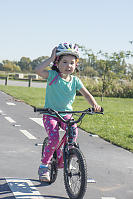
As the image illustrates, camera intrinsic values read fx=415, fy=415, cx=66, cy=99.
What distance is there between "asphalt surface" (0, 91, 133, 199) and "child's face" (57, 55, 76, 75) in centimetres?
141

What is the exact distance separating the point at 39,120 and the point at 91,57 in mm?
11768

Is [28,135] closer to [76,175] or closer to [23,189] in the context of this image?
[23,189]

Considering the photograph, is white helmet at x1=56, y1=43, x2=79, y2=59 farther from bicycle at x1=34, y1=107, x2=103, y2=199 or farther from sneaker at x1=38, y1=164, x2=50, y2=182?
sneaker at x1=38, y1=164, x2=50, y2=182

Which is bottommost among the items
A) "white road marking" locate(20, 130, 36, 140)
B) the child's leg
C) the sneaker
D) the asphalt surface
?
the asphalt surface

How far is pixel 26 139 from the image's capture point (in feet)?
27.1

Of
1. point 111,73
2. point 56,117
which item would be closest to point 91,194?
point 56,117

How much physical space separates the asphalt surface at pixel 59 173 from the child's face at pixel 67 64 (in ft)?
4.62

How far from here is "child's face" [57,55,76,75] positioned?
4711 millimetres

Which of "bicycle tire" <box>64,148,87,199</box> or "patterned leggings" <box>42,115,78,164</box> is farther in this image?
"patterned leggings" <box>42,115,78,164</box>

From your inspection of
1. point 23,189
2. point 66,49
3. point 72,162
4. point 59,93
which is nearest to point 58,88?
point 59,93

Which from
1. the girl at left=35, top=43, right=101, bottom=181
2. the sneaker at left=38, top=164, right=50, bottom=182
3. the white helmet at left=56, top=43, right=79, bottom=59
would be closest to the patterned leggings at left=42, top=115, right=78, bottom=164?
the girl at left=35, top=43, right=101, bottom=181

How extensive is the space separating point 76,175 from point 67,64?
1.25 meters

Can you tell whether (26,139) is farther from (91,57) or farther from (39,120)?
(91,57)

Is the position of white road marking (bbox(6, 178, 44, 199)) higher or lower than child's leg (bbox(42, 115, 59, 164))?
lower
